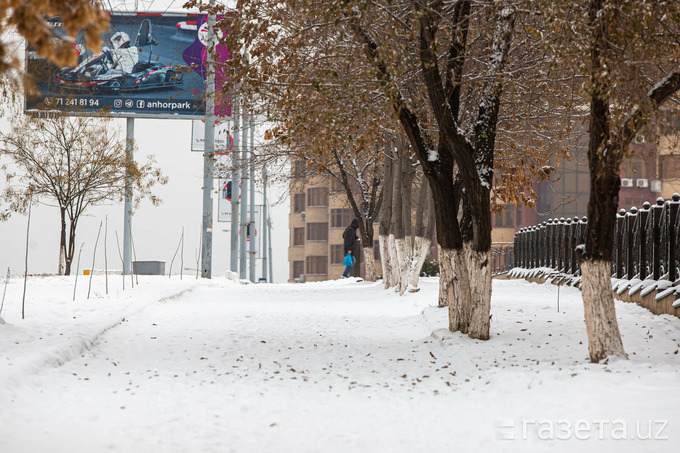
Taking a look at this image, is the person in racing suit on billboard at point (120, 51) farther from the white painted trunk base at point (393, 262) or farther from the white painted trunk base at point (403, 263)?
the white painted trunk base at point (393, 262)

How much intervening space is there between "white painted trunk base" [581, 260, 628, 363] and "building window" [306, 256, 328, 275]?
57956 millimetres

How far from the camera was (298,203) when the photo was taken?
71.7 metres

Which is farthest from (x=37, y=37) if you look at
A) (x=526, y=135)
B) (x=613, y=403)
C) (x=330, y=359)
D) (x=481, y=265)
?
(x=526, y=135)

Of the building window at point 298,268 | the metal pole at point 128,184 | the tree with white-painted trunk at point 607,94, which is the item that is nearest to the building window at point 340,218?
the building window at point 298,268

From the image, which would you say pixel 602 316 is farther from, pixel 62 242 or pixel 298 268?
pixel 298 268

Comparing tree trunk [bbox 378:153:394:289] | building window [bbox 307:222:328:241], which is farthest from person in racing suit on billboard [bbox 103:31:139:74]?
building window [bbox 307:222:328:241]

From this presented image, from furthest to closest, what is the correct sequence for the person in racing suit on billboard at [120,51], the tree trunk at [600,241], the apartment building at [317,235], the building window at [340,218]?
the building window at [340,218], the apartment building at [317,235], the person in racing suit on billboard at [120,51], the tree trunk at [600,241]

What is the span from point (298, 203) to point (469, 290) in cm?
6050

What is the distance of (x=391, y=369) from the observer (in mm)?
9586

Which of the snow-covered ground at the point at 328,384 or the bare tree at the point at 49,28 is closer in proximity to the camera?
the bare tree at the point at 49,28

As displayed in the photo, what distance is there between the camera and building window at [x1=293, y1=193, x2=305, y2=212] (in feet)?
232

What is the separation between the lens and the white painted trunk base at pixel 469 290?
11078 millimetres

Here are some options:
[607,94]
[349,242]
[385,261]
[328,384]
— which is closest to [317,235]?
[349,242]

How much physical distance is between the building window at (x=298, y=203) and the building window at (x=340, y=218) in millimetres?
6577
